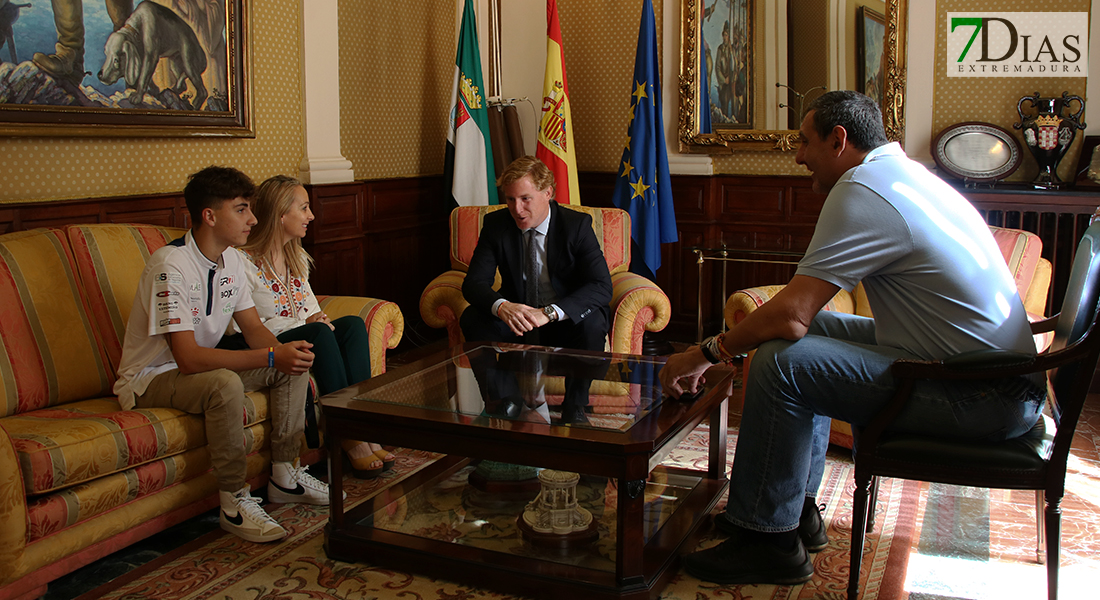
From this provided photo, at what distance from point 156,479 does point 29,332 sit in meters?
0.63

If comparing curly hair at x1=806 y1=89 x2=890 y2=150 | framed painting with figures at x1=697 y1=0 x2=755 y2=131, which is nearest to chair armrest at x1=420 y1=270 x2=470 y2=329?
curly hair at x1=806 y1=89 x2=890 y2=150

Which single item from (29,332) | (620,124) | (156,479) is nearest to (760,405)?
(156,479)

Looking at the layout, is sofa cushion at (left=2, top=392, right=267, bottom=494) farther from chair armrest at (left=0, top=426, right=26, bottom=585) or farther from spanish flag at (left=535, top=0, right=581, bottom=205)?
→ spanish flag at (left=535, top=0, right=581, bottom=205)

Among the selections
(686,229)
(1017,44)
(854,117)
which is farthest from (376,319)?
(1017,44)

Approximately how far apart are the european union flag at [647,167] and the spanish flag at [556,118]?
33 centimetres

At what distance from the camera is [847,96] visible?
2059 mm

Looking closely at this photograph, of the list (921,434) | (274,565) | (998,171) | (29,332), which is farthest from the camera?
(998,171)

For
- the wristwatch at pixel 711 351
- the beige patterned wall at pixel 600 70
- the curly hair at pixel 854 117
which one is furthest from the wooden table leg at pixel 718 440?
the beige patterned wall at pixel 600 70

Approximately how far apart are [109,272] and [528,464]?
1.62 m

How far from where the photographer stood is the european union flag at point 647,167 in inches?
190

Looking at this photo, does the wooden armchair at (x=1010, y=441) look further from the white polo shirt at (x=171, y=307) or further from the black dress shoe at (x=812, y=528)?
Result: the white polo shirt at (x=171, y=307)

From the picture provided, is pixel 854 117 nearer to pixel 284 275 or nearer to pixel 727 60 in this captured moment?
pixel 284 275

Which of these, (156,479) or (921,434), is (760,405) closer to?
(921,434)

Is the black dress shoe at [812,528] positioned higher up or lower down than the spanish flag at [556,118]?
lower down
